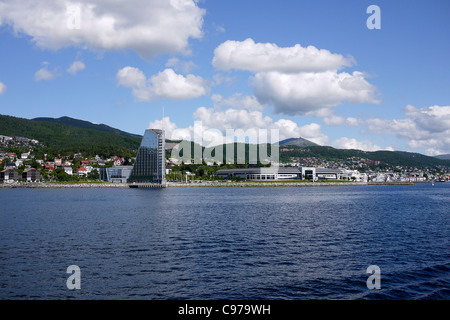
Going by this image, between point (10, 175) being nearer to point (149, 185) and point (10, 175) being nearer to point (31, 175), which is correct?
point (31, 175)

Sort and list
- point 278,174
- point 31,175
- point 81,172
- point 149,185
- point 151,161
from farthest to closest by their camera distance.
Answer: point 81,172 → point 278,174 → point 31,175 → point 151,161 → point 149,185

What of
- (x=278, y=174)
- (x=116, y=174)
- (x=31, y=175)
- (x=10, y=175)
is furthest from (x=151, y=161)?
(x=10, y=175)

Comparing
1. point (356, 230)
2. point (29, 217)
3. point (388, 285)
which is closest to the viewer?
point (388, 285)

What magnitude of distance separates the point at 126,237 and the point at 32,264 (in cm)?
846

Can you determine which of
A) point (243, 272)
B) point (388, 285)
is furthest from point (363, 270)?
point (243, 272)

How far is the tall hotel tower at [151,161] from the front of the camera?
144 meters

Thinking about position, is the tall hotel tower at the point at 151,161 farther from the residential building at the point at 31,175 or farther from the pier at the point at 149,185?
the residential building at the point at 31,175

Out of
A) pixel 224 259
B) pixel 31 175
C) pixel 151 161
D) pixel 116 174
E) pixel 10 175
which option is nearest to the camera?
pixel 224 259

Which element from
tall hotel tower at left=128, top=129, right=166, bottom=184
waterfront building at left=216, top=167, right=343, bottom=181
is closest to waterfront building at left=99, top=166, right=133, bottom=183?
tall hotel tower at left=128, top=129, right=166, bottom=184

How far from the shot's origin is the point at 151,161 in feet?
477

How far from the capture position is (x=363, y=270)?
1820 centimetres

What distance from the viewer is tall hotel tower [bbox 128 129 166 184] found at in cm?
14375

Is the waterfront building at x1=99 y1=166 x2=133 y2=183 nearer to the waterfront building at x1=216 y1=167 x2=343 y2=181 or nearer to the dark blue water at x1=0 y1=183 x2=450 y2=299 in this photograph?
the waterfront building at x1=216 y1=167 x2=343 y2=181
